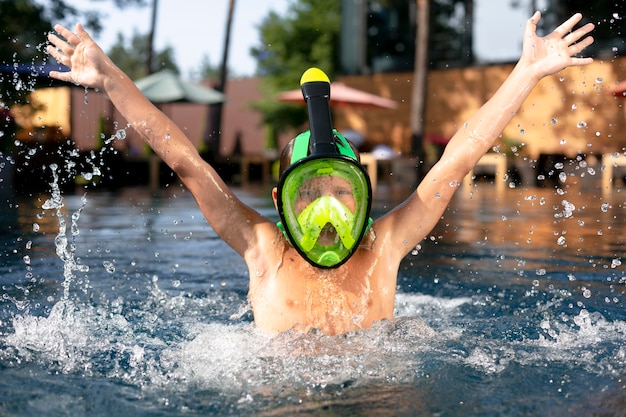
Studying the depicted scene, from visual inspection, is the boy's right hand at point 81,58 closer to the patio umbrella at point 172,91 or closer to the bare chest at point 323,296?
the bare chest at point 323,296

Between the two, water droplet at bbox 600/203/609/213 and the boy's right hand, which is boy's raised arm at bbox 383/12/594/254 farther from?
water droplet at bbox 600/203/609/213

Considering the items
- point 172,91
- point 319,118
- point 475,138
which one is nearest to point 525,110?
point 172,91

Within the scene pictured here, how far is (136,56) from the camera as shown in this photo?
88.2 metres

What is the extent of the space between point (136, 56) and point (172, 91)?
74709 millimetres

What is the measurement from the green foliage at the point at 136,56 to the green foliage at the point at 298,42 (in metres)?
34.1

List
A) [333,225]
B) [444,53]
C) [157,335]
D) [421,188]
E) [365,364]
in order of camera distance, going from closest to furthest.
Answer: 1. [333,225]
2. [365,364]
3. [421,188]
4. [157,335]
5. [444,53]

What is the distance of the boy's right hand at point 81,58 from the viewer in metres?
2.80

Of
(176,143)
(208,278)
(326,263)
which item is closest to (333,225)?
(326,263)

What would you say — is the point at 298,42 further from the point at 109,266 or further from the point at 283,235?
the point at 283,235

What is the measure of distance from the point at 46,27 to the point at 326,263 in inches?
683

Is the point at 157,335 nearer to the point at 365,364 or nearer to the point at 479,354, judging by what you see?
the point at 365,364

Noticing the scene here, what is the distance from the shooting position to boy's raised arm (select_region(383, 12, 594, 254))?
2.85 meters

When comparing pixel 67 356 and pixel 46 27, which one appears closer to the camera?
pixel 67 356

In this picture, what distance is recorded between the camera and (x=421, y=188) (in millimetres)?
2855
